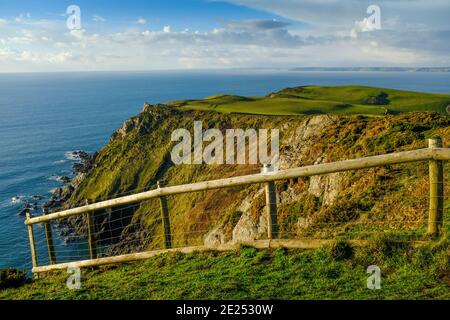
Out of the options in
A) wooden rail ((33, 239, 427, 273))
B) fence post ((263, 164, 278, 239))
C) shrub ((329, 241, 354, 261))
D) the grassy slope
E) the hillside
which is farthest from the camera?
the grassy slope

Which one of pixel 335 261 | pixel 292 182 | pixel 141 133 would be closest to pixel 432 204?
pixel 335 261

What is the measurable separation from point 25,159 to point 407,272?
8767 cm

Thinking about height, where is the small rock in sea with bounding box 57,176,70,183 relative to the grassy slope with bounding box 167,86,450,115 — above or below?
below

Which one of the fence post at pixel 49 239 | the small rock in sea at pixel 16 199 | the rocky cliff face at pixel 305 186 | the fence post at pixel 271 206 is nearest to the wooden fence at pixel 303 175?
the fence post at pixel 271 206

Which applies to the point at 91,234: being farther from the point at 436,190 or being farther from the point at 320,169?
the point at 436,190

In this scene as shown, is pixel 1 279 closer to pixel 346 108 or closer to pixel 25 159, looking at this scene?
pixel 346 108

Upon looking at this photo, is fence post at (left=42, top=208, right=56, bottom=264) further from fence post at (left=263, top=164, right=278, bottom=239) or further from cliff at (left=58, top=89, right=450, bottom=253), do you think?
fence post at (left=263, top=164, right=278, bottom=239)

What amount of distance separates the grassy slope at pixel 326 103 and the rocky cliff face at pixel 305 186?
7073mm

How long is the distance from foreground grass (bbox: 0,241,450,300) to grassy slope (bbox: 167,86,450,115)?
4086 centimetres

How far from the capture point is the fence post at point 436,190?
7454 millimetres

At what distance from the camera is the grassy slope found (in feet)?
173

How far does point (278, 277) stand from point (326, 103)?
181ft
